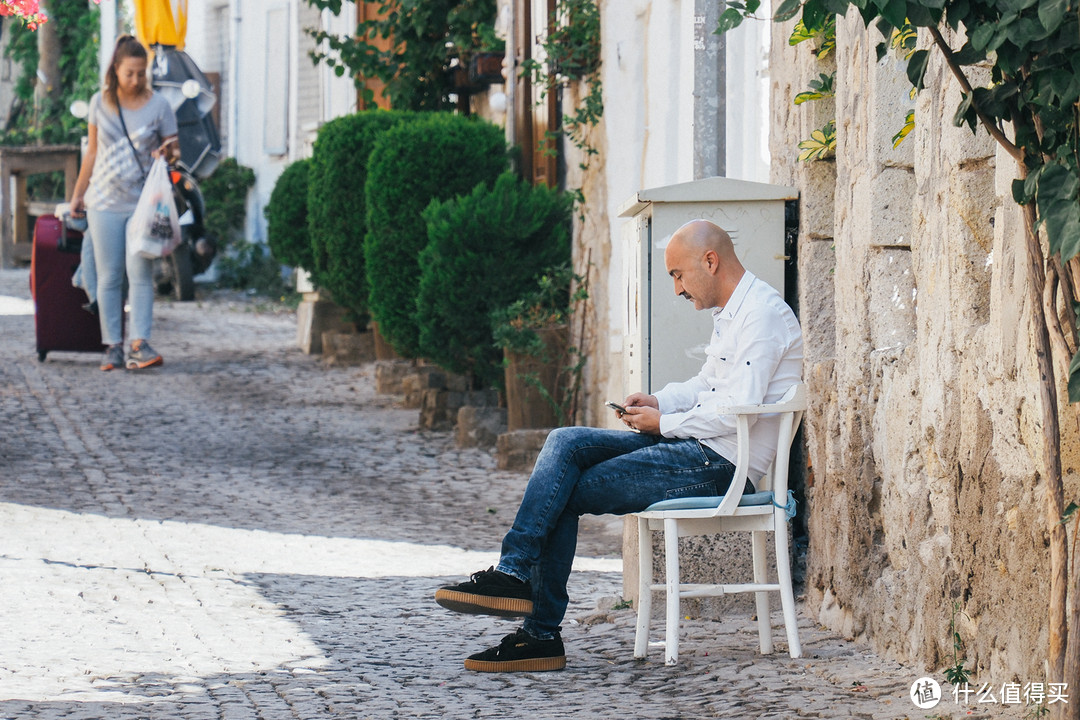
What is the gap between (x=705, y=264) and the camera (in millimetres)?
4410

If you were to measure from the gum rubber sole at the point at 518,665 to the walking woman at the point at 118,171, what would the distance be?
24.1 ft

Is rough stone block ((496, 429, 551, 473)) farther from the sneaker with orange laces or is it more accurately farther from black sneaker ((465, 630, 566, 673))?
black sneaker ((465, 630, 566, 673))

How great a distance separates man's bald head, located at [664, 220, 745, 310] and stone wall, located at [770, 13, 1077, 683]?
16.4 inches

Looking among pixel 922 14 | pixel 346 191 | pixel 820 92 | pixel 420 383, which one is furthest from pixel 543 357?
pixel 922 14

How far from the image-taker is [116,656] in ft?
14.9

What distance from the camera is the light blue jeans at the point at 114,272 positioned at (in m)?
11.0

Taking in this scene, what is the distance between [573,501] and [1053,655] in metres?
1.60

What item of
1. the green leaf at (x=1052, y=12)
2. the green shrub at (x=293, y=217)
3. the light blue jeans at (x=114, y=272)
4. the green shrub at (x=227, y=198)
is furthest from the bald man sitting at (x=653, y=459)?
the green shrub at (x=227, y=198)

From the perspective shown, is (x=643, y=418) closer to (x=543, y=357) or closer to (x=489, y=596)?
(x=489, y=596)

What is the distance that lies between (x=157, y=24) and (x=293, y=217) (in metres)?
4.59

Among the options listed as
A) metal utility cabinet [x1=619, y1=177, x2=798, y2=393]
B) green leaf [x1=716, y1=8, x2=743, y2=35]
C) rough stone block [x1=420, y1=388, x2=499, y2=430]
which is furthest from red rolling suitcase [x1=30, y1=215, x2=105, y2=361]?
green leaf [x1=716, y1=8, x2=743, y2=35]

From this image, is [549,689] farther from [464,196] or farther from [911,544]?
[464,196]

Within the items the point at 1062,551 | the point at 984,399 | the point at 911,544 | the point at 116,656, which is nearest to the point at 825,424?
the point at 911,544

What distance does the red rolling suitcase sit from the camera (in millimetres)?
11227
